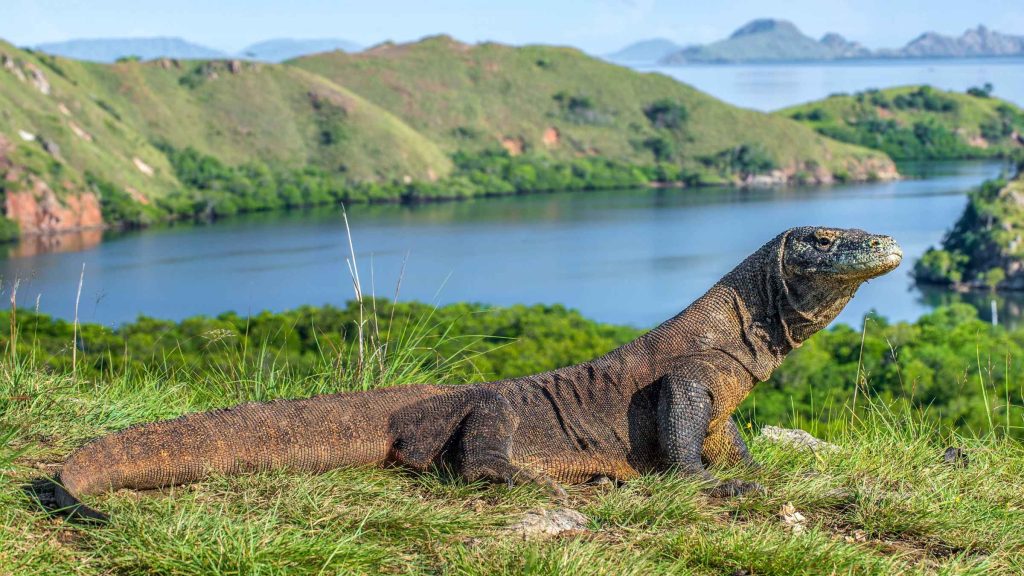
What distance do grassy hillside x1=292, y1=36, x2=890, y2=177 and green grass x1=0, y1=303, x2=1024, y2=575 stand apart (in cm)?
15224

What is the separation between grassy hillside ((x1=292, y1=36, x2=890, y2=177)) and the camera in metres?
160

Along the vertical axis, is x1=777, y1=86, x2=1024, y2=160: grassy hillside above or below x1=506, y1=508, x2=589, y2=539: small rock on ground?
below

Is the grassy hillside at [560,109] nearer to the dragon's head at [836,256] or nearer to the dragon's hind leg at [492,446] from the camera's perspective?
the dragon's head at [836,256]

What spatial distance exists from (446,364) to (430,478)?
6.48 feet

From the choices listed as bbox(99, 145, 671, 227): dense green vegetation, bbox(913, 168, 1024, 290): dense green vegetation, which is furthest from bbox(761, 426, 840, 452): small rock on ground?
bbox(99, 145, 671, 227): dense green vegetation

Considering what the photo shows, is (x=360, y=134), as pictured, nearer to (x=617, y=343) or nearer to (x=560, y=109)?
(x=560, y=109)

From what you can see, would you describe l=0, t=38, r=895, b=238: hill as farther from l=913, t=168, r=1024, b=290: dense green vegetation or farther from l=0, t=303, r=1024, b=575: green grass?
l=0, t=303, r=1024, b=575: green grass

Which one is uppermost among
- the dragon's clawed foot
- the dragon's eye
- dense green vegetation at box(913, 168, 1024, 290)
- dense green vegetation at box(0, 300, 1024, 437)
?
the dragon's eye

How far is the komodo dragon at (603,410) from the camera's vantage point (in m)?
4.83

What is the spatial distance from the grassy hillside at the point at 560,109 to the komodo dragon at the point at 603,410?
152 metres

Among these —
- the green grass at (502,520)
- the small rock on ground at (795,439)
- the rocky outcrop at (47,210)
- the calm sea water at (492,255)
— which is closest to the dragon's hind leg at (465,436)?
the green grass at (502,520)

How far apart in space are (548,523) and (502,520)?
0.17 m

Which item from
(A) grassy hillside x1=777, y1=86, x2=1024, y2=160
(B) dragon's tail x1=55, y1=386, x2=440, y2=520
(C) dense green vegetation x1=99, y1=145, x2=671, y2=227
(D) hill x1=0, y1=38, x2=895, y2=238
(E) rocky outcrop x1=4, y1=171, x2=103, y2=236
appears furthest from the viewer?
(A) grassy hillside x1=777, y1=86, x2=1024, y2=160

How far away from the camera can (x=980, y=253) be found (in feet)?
284
